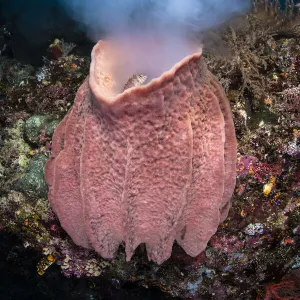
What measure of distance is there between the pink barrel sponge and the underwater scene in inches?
0.4

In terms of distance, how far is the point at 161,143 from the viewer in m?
2.03

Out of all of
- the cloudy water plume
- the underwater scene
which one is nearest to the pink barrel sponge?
the underwater scene

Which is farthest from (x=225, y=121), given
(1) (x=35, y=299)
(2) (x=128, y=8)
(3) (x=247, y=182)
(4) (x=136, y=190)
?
(1) (x=35, y=299)

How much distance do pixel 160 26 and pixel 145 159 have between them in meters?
1.39

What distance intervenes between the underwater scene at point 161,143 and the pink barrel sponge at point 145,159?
0.01 metres

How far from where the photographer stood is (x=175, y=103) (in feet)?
6.48

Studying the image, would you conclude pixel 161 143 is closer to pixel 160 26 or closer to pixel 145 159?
pixel 145 159

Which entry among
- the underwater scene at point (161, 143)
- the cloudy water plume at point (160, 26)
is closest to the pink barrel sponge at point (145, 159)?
the underwater scene at point (161, 143)

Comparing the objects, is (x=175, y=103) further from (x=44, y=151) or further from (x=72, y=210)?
(x=44, y=151)

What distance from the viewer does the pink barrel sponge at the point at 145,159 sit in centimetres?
195

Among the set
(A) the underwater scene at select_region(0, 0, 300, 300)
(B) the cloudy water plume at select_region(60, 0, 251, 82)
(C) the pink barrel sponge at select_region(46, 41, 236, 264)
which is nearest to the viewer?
(C) the pink barrel sponge at select_region(46, 41, 236, 264)

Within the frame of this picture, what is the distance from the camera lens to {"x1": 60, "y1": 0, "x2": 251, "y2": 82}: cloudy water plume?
2.44 meters

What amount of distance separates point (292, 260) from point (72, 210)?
2.79 m

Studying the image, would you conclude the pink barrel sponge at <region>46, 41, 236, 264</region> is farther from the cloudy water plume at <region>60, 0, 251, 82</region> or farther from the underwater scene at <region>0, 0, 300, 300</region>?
the cloudy water plume at <region>60, 0, 251, 82</region>
